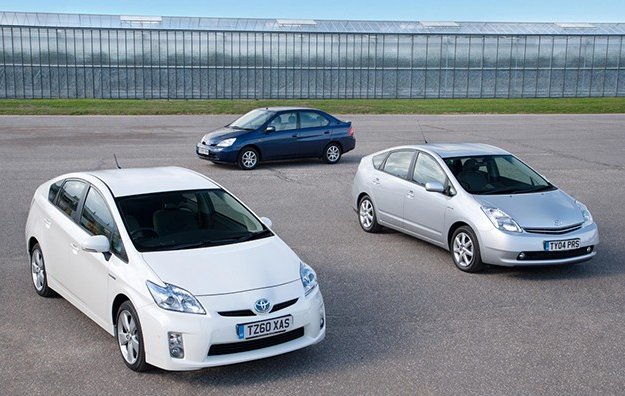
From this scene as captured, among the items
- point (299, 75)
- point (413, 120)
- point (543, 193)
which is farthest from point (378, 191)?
point (299, 75)

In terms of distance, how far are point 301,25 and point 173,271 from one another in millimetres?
49175

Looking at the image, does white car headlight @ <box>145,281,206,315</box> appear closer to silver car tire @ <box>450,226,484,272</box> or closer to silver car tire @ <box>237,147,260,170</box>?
silver car tire @ <box>450,226,484,272</box>

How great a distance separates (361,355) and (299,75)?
150ft

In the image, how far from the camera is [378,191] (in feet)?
35.9

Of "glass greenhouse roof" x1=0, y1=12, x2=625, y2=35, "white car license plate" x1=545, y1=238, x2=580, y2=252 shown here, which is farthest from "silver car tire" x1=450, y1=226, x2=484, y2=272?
"glass greenhouse roof" x1=0, y1=12, x2=625, y2=35

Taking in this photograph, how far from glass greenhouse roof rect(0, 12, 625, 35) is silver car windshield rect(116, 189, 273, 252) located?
146ft

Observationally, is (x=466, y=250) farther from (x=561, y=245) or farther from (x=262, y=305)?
(x=262, y=305)

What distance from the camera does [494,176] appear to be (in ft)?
32.3

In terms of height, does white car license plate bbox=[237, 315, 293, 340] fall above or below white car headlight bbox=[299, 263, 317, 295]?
below

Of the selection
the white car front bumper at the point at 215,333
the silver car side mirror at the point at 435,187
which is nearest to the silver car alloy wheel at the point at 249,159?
the silver car side mirror at the point at 435,187

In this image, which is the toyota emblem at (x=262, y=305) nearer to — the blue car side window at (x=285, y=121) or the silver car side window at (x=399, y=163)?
the silver car side window at (x=399, y=163)

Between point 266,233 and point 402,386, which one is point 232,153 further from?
point 402,386

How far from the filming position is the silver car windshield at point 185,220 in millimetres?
6516

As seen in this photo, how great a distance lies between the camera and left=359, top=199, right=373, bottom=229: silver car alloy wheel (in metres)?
11.2
